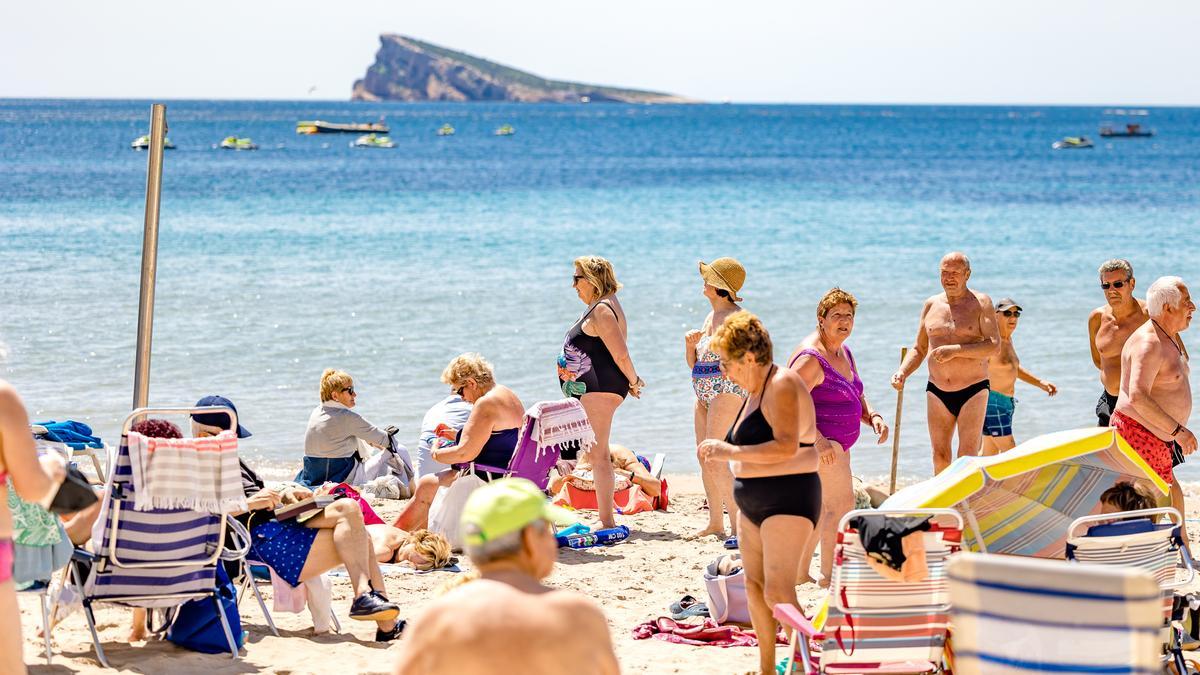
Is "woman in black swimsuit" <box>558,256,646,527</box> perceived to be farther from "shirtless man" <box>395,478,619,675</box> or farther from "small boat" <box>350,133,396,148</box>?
"small boat" <box>350,133,396,148</box>

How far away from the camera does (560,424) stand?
265 inches

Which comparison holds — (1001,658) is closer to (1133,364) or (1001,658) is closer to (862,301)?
(1133,364)

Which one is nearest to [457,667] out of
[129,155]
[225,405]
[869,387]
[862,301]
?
[225,405]

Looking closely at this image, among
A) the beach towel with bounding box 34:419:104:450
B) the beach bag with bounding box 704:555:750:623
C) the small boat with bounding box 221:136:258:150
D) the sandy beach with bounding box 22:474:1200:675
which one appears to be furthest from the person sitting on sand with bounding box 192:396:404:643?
the small boat with bounding box 221:136:258:150

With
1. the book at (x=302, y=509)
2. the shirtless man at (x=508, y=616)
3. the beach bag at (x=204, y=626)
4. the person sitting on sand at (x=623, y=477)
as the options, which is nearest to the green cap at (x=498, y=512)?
the shirtless man at (x=508, y=616)

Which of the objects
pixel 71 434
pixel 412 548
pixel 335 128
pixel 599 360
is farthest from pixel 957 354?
pixel 335 128

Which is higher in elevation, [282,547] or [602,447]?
[602,447]

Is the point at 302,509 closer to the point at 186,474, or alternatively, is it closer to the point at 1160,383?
the point at 186,474

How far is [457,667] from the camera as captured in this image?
9.06 ft

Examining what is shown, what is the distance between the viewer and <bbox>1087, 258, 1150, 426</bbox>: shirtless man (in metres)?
6.86

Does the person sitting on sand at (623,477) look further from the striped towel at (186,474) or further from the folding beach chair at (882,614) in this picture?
the folding beach chair at (882,614)

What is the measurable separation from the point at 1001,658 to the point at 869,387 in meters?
8.79

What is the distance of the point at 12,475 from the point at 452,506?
3369 mm

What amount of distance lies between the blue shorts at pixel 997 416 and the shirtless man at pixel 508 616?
5728 mm
